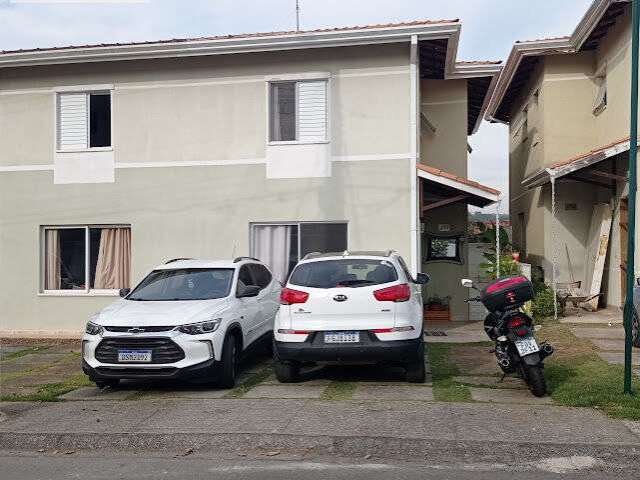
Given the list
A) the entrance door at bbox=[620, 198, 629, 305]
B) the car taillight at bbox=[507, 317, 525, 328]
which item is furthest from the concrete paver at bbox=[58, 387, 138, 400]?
the entrance door at bbox=[620, 198, 629, 305]

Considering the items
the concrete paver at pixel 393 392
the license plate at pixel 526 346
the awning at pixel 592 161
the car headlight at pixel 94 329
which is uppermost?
the awning at pixel 592 161

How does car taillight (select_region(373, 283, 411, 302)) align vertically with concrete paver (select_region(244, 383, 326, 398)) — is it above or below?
above

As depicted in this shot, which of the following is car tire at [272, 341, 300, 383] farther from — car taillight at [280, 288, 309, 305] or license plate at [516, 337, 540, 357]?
license plate at [516, 337, 540, 357]

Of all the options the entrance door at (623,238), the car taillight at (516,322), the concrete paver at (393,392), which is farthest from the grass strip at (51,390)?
the entrance door at (623,238)

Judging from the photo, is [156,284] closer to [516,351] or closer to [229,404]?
[229,404]

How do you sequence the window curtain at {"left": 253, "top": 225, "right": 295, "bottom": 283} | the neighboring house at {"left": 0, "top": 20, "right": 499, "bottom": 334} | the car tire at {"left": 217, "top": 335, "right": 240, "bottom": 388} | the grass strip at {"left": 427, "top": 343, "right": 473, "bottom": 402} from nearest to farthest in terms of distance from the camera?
the grass strip at {"left": 427, "top": 343, "right": 473, "bottom": 402} < the car tire at {"left": 217, "top": 335, "right": 240, "bottom": 388} < the neighboring house at {"left": 0, "top": 20, "right": 499, "bottom": 334} < the window curtain at {"left": 253, "top": 225, "right": 295, "bottom": 283}

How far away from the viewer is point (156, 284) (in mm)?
9859

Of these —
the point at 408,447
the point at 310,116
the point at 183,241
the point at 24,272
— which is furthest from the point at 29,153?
the point at 408,447

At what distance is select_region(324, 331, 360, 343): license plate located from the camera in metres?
8.21

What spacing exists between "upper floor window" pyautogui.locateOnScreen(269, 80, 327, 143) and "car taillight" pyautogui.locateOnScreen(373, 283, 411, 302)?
5756 millimetres

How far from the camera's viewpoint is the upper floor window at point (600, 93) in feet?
52.6

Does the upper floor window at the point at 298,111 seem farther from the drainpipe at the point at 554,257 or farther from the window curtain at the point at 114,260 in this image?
the drainpipe at the point at 554,257

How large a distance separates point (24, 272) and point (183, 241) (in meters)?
3.54

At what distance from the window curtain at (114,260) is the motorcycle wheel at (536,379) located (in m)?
9.05
